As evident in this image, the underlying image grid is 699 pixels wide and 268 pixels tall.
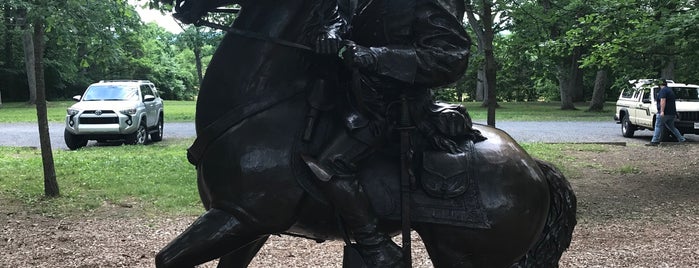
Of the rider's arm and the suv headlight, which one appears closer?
the rider's arm

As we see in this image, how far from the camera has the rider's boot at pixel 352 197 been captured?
8.61 feet

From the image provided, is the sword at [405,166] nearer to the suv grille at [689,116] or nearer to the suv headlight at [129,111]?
the suv headlight at [129,111]

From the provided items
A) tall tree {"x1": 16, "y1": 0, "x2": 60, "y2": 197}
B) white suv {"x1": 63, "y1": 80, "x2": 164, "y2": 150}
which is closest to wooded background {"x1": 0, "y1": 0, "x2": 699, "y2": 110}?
tall tree {"x1": 16, "y1": 0, "x2": 60, "y2": 197}

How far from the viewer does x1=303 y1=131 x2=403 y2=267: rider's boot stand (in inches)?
103

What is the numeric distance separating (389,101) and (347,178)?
0.41m

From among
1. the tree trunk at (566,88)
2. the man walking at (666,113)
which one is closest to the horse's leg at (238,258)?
the man walking at (666,113)

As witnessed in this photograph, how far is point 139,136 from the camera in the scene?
53.1ft

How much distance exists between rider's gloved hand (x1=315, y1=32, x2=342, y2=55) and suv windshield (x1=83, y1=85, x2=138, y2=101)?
49.4ft

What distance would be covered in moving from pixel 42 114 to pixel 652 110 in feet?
52.1

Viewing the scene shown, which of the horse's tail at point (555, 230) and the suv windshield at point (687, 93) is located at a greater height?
the suv windshield at point (687, 93)

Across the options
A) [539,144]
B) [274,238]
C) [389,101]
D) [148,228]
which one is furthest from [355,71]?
[539,144]

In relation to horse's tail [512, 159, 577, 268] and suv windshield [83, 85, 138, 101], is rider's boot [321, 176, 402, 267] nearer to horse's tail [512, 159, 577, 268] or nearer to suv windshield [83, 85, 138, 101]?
horse's tail [512, 159, 577, 268]

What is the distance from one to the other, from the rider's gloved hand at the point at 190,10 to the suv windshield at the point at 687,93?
17951mm

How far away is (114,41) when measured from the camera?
8.20m
